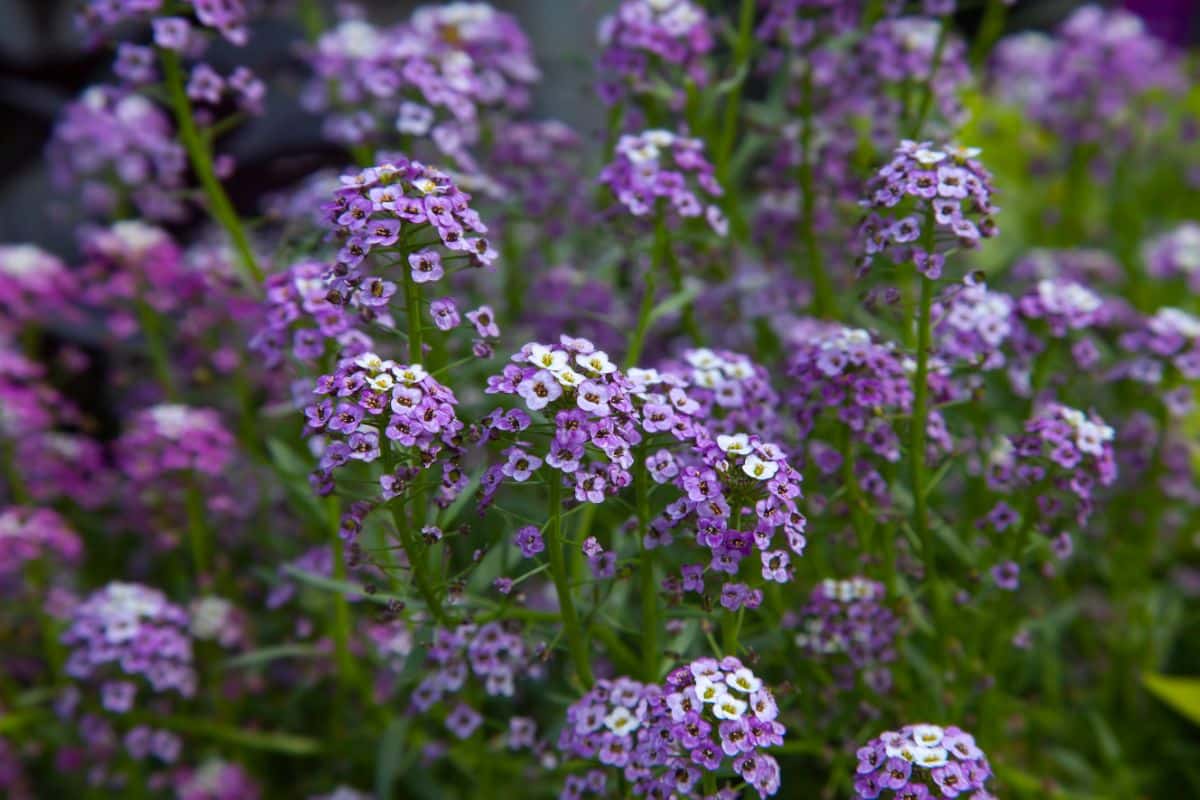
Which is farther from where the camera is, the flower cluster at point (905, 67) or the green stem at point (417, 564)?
the flower cluster at point (905, 67)

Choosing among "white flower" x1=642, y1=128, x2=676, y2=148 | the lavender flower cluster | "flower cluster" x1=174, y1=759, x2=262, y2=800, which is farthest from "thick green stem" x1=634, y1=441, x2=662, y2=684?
"flower cluster" x1=174, y1=759, x2=262, y2=800

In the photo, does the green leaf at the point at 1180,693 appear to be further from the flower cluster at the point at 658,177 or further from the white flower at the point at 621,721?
the white flower at the point at 621,721

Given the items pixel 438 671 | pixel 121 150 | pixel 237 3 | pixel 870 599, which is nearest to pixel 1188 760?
pixel 870 599

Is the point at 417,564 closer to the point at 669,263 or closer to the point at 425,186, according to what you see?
the point at 425,186

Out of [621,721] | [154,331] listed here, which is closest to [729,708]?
[621,721]

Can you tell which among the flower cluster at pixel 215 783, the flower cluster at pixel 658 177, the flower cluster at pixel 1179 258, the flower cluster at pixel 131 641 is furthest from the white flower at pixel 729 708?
the flower cluster at pixel 1179 258

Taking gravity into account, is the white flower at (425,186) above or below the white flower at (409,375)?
above

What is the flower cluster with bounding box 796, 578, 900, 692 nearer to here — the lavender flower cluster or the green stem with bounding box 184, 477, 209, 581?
the lavender flower cluster
